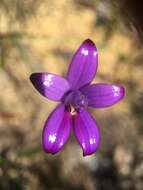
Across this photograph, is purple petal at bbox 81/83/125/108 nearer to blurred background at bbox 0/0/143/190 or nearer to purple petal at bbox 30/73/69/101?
purple petal at bbox 30/73/69/101

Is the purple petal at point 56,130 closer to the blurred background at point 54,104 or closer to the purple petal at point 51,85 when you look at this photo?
the purple petal at point 51,85

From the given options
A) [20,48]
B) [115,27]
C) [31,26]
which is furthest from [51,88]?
[115,27]

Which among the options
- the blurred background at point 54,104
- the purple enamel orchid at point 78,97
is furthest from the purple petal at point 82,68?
the blurred background at point 54,104

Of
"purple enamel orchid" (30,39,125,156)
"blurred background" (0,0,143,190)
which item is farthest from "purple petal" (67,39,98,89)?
"blurred background" (0,0,143,190)

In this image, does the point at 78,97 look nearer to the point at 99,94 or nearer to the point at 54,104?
the point at 99,94

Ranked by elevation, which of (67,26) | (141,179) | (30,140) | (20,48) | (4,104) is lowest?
(141,179)

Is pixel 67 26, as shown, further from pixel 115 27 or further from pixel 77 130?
pixel 77 130

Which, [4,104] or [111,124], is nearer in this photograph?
[4,104]
